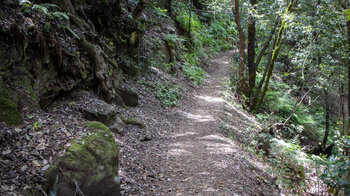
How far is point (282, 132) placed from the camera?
11133 mm

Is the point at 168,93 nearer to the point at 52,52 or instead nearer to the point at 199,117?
the point at 199,117

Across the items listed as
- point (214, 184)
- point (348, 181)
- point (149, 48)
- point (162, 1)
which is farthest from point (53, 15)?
point (162, 1)

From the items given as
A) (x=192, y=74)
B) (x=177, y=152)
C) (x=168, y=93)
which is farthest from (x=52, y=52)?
(x=192, y=74)

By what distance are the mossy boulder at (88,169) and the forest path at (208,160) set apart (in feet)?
3.93

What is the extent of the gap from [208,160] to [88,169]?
3365mm

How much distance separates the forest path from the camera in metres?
5.01

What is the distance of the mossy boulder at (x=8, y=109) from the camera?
3639 mm

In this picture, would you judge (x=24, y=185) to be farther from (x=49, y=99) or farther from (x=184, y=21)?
(x=184, y=21)

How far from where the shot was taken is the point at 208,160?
6105mm

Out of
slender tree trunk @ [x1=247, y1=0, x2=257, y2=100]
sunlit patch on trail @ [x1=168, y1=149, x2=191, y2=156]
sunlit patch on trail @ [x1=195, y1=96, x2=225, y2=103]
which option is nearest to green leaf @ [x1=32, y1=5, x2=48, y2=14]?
sunlit patch on trail @ [x1=168, y1=149, x2=191, y2=156]

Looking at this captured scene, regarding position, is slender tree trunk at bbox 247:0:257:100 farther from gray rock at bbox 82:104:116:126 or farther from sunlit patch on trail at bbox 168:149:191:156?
gray rock at bbox 82:104:116:126

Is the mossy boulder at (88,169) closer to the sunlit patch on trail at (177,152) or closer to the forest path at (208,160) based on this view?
the forest path at (208,160)

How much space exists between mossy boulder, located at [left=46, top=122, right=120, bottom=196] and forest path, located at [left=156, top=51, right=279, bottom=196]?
1.20 m

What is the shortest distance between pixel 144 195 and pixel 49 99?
9.67 feet
